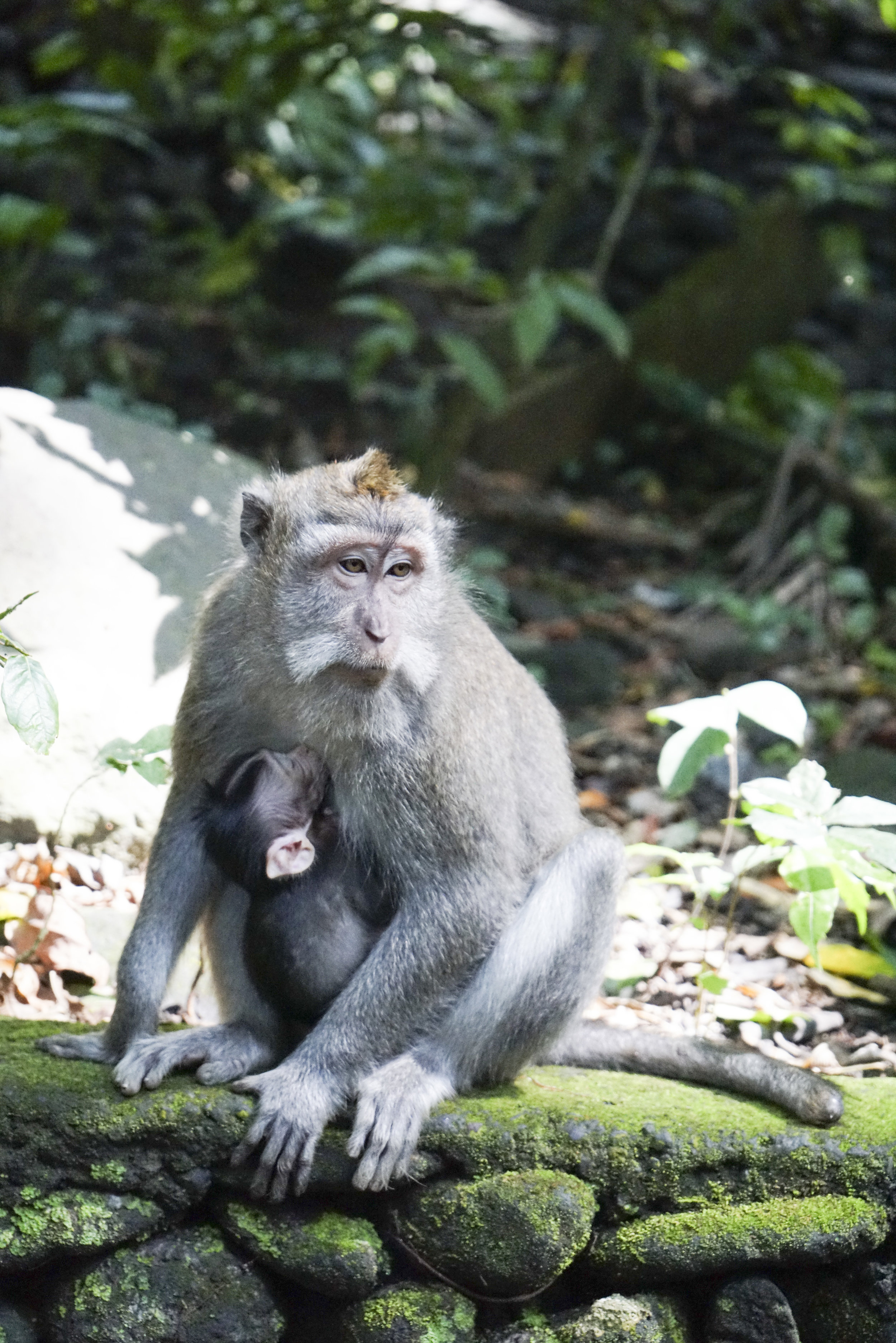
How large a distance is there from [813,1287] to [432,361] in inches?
377

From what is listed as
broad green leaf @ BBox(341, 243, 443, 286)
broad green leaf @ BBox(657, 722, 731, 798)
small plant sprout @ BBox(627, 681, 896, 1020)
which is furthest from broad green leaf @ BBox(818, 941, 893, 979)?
broad green leaf @ BBox(341, 243, 443, 286)

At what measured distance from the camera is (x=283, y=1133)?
361 centimetres

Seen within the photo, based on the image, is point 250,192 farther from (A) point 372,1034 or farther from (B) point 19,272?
(A) point 372,1034

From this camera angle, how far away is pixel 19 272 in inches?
423

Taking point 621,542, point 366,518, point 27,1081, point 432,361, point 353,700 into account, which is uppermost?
point 366,518

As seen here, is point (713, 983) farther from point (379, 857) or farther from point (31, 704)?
point (31, 704)

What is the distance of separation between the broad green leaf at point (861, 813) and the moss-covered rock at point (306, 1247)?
1.86 meters

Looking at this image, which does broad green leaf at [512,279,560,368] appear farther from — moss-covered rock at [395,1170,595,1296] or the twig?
moss-covered rock at [395,1170,595,1296]

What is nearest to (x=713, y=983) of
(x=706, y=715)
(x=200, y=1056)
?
(x=706, y=715)

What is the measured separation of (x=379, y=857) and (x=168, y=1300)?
4.32 ft

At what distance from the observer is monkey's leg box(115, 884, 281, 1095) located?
379 centimetres

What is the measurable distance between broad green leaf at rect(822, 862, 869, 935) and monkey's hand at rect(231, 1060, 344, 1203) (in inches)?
65.0

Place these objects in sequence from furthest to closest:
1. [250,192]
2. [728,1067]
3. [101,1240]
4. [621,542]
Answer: [250,192]
[621,542]
[728,1067]
[101,1240]

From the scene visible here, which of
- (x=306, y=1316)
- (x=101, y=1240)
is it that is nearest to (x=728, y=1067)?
(x=306, y=1316)
